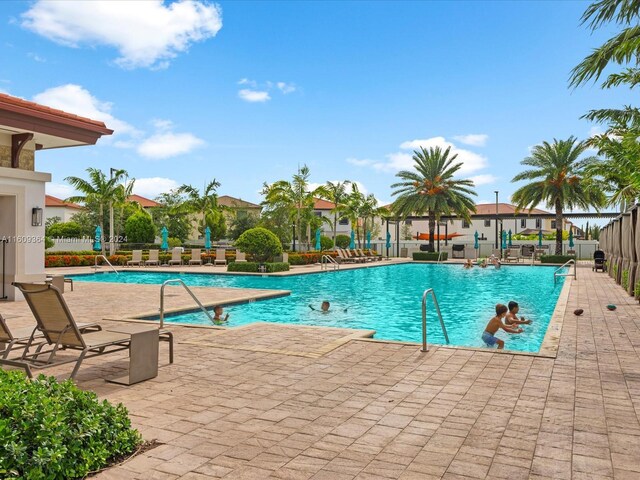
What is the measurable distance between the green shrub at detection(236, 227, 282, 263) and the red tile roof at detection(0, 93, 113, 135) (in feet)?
42.5

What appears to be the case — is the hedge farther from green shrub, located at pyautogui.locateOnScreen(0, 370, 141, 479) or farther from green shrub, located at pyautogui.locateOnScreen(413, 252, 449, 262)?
green shrub, located at pyautogui.locateOnScreen(0, 370, 141, 479)

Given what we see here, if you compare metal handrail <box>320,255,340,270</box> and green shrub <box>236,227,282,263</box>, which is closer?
green shrub <box>236,227,282,263</box>

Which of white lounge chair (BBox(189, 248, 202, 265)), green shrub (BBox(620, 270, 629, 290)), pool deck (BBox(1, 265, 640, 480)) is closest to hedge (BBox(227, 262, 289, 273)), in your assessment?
white lounge chair (BBox(189, 248, 202, 265))

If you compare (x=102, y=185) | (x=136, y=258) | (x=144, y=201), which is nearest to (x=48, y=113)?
(x=136, y=258)

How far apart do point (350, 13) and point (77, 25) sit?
31.5 ft

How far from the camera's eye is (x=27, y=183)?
1369 centimetres

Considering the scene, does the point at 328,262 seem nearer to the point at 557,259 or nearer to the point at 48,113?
the point at 557,259

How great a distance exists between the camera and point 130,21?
15.5 metres

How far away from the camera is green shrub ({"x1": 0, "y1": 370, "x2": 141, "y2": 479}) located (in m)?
3.14

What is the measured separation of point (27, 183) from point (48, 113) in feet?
6.65

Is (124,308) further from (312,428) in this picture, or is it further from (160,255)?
(160,255)

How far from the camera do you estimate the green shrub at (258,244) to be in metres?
27.0

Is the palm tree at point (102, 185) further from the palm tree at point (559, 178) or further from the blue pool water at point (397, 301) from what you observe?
A: the palm tree at point (559, 178)

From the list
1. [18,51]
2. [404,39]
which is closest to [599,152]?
[404,39]
